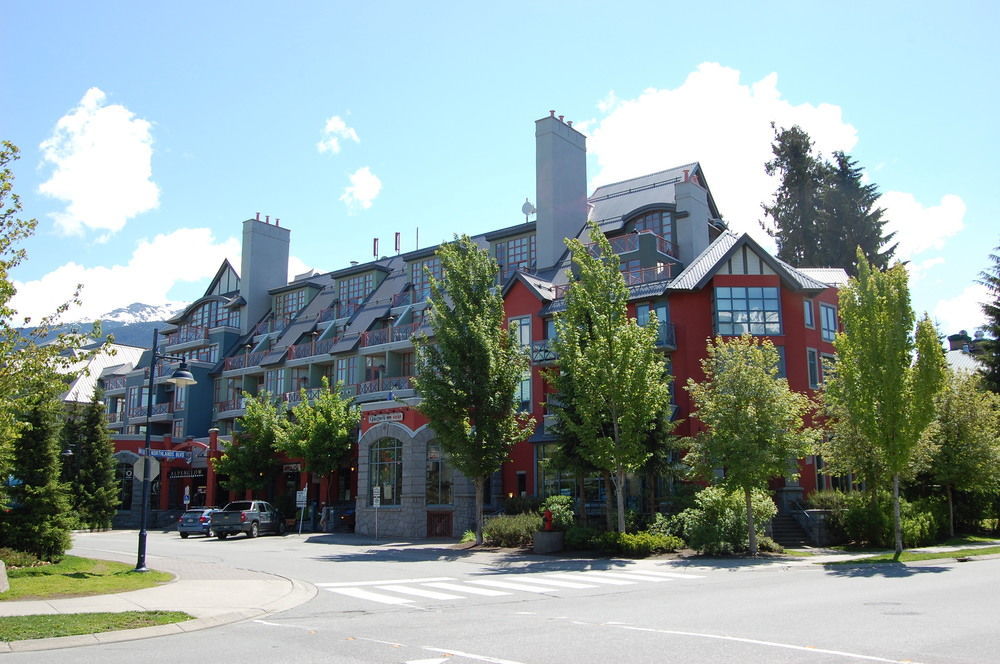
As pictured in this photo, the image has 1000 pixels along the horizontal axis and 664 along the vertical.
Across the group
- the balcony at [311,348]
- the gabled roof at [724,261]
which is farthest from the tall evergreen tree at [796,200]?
the balcony at [311,348]

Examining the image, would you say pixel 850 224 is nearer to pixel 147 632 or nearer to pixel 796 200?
pixel 796 200

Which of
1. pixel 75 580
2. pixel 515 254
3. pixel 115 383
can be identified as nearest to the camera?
pixel 75 580

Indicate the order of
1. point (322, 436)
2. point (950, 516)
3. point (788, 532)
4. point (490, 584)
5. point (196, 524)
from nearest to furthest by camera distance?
point (490, 584), point (788, 532), point (950, 516), point (196, 524), point (322, 436)

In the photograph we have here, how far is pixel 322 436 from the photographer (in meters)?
38.2

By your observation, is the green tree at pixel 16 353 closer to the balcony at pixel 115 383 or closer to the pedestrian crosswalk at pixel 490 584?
the pedestrian crosswalk at pixel 490 584

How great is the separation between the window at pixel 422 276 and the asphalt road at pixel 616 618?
27.2 m

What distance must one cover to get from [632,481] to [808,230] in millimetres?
31550

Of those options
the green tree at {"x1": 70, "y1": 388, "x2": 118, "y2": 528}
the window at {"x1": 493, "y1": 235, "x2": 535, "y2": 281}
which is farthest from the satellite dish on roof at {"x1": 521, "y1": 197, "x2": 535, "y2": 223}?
the green tree at {"x1": 70, "y1": 388, "x2": 118, "y2": 528}

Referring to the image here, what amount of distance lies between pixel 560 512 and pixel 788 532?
8.17m

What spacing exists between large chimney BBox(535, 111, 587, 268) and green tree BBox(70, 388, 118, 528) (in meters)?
22.3

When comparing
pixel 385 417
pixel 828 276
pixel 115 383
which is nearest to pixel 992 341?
pixel 828 276

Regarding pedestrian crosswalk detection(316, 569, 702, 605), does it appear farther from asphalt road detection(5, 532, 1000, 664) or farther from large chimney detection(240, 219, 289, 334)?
large chimney detection(240, 219, 289, 334)

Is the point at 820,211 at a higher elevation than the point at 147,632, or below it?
higher

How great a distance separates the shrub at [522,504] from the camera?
103 ft
